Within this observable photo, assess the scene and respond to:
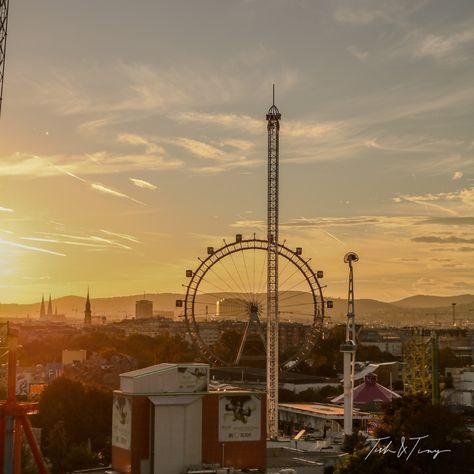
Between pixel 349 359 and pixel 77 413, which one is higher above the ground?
pixel 349 359

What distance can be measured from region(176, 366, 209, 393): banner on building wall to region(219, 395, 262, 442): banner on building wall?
1.37 m

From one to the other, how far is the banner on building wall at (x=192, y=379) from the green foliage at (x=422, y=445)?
28.4 ft

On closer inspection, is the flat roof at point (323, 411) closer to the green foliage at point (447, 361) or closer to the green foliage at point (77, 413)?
the green foliage at point (77, 413)

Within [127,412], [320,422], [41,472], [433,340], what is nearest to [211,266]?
[320,422]

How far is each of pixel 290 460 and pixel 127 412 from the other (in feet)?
37.0

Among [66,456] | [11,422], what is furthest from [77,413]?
[11,422]

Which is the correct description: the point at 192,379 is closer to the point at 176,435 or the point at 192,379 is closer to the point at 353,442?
the point at 176,435

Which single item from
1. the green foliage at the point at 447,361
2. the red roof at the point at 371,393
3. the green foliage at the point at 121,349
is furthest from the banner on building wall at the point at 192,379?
the green foliage at the point at 447,361

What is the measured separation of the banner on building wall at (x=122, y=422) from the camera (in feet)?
145

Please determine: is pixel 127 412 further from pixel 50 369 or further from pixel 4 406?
pixel 50 369

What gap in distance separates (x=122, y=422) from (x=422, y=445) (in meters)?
15.2

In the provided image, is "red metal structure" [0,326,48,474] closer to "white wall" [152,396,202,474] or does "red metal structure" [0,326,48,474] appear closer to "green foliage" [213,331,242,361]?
"white wall" [152,396,202,474]

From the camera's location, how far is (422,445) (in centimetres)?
4325

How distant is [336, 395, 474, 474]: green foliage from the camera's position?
39438 mm
